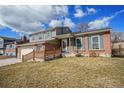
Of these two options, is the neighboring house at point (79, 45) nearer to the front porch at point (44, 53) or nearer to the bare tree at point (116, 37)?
the front porch at point (44, 53)

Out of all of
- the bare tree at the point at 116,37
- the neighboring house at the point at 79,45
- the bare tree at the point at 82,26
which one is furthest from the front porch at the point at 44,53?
the bare tree at the point at 116,37

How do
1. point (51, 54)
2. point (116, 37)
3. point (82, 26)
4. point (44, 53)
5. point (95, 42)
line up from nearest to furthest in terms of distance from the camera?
point (95, 42) < point (44, 53) < point (51, 54) < point (82, 26) < point (116, 37)

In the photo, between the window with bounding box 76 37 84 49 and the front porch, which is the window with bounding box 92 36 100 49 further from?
the front porch

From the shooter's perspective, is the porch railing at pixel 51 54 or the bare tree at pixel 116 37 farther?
the bare tree at pixel 116 37

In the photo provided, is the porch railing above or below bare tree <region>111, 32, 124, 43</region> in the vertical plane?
below

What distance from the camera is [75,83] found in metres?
5.71

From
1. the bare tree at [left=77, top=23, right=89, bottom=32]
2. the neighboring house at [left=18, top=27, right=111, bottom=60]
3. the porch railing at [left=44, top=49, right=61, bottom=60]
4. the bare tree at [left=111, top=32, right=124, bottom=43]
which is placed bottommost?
the porch railing at [left=44, top=49, right=61, bottom=60]

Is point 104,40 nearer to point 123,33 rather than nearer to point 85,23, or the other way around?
point 85,23

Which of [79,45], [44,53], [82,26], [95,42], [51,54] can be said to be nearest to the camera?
[95,42]

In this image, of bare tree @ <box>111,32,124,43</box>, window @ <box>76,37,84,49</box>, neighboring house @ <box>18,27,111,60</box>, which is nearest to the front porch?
neighboring house @ <box>18,27,111,60</box>

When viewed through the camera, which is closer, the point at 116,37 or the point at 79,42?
the point at 79,42

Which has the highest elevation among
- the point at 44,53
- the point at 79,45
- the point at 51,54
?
the point at 79,45

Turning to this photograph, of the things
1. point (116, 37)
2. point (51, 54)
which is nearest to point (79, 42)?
point (51, 54)

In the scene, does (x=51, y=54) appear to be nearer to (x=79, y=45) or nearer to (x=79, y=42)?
(x=79, y=45)
